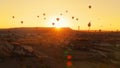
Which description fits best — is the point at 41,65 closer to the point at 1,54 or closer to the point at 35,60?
the point at 35,60

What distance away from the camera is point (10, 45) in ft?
113

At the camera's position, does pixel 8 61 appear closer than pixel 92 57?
Yes

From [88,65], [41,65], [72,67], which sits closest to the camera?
[41,65]

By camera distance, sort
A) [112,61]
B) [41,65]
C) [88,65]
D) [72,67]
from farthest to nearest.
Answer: [112,61] < [88,65] < [72,67] < [41,65]

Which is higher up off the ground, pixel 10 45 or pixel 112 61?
pixel 10 45

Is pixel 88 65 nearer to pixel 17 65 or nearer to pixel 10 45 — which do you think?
pixel 17 65

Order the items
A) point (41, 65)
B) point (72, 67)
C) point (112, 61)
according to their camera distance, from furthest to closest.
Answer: point (112, 61)
point (72, 67)
point (41, 65)

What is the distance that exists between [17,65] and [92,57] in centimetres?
1238

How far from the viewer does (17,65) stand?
27688 millimetres

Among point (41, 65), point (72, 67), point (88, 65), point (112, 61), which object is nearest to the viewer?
point (41, 65)

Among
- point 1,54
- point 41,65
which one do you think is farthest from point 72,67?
point 1,54

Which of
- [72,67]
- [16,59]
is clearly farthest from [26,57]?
[72,67]

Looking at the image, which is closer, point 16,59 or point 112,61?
point 16,59

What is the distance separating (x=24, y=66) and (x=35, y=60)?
105 inches
